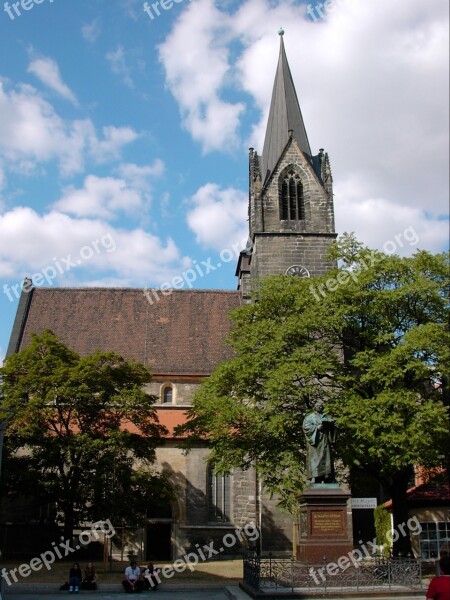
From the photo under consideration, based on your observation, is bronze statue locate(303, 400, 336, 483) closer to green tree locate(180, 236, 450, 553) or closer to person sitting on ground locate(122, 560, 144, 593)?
green tree locate(180, 236, 450, 553)

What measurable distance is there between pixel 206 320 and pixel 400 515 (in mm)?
18686

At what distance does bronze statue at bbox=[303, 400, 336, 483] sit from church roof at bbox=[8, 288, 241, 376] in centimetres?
1780

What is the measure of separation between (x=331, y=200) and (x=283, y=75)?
10077 millimetres

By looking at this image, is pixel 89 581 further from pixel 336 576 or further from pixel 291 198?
pixel 291 198

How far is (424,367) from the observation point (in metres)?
22.0

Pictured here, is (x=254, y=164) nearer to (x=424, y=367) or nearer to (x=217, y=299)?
(x=217, y=299)

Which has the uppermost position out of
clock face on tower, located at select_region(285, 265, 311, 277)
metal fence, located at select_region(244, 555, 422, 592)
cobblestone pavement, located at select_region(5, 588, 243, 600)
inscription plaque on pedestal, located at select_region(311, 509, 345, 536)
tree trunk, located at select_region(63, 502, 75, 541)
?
clock face on tower, located at select_region(285, 265, 311, 277)

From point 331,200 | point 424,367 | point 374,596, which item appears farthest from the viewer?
point 331,200

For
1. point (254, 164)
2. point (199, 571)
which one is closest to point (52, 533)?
point (199, 571)

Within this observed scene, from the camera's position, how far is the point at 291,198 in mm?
36844

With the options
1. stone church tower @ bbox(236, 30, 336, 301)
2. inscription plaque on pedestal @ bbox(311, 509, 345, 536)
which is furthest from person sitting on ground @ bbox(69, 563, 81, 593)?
stone church tower @ bbox(236, 30, 336, 301)

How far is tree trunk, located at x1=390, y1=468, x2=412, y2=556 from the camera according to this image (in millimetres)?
→ 21609

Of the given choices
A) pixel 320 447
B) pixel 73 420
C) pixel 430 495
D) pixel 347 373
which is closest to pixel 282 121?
pixel 347 373

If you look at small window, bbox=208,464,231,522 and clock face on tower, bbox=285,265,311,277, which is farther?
clock face on tower, bbox=285,265,311,277
